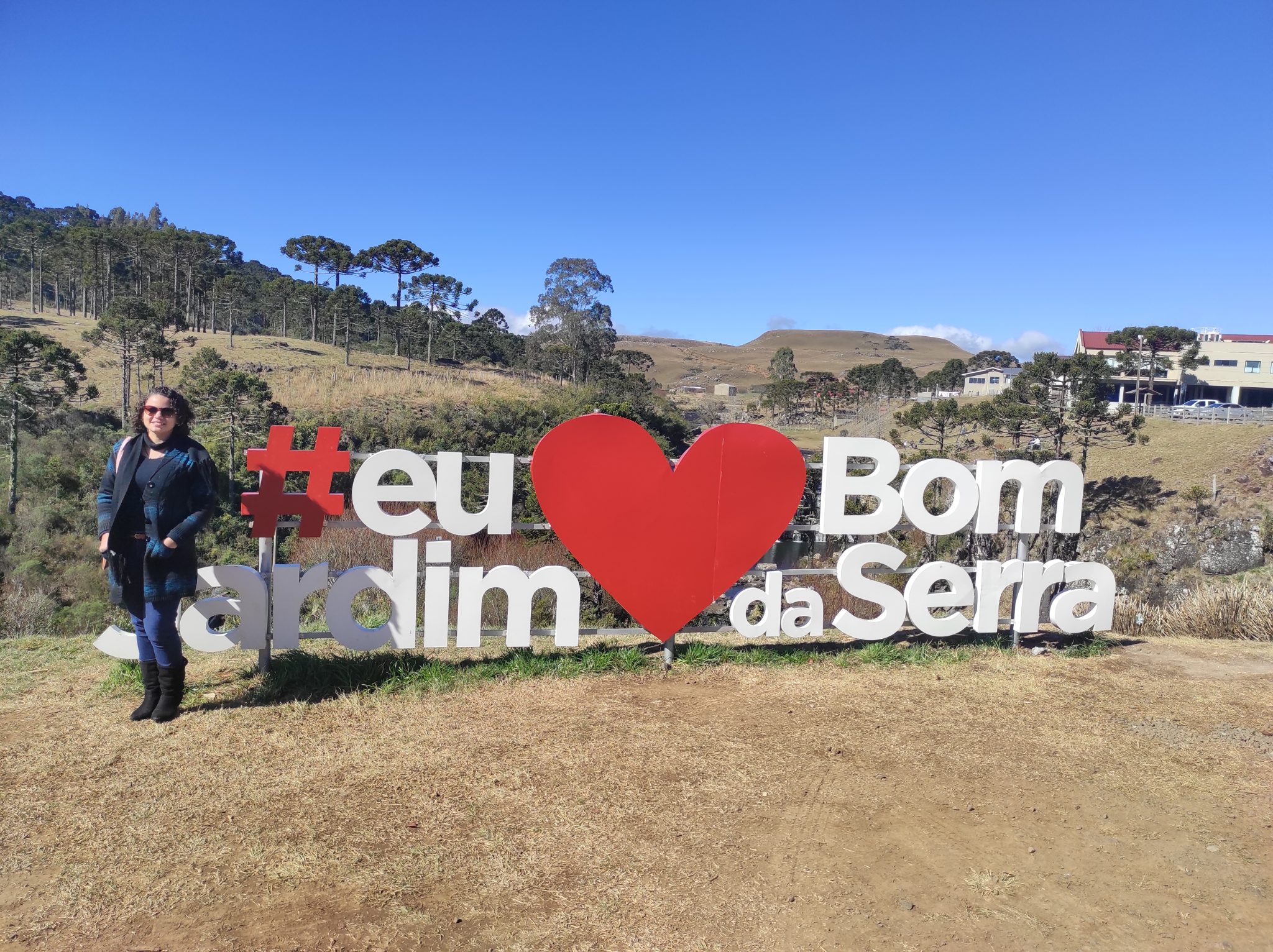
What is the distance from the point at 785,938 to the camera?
10.3ft

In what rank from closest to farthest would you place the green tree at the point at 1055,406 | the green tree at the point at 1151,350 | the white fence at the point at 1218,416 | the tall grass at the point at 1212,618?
the tall grass at the point at 1212,618, the green tree at the point at 1055,406, the white fence at the point at 1218,416, the green tree at the point at 1151,350

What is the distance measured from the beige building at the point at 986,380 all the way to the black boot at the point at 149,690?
73494 millimetres

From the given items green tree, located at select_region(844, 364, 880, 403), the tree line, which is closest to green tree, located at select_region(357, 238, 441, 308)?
the tree line

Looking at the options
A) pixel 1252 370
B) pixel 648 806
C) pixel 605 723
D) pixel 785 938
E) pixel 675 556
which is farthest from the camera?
pixel 1252 370

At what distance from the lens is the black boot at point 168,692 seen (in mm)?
4949

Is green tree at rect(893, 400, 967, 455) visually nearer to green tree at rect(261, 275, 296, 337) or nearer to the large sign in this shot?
the large sign

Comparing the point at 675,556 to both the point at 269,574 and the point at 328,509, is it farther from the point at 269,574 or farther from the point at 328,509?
the point at 269,574

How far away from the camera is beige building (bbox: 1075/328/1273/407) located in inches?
2350

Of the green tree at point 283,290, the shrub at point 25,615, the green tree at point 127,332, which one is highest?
the green tree at point 283,290

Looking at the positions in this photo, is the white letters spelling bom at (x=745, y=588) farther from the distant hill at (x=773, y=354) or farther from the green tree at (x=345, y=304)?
the distant hill at (x=773, y=354)

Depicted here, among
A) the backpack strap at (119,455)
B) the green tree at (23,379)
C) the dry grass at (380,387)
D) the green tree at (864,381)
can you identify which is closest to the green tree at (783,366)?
the green tree at (864,381)

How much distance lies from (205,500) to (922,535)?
22.4m

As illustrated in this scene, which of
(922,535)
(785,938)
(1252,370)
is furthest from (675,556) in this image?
(1252,370)

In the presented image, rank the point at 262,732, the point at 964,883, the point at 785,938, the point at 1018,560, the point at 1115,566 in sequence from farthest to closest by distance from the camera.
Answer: the point at 1115,566 < the point at 1018,560 < the point at 262,732 < the point at 964,883 < the point at 785,938
